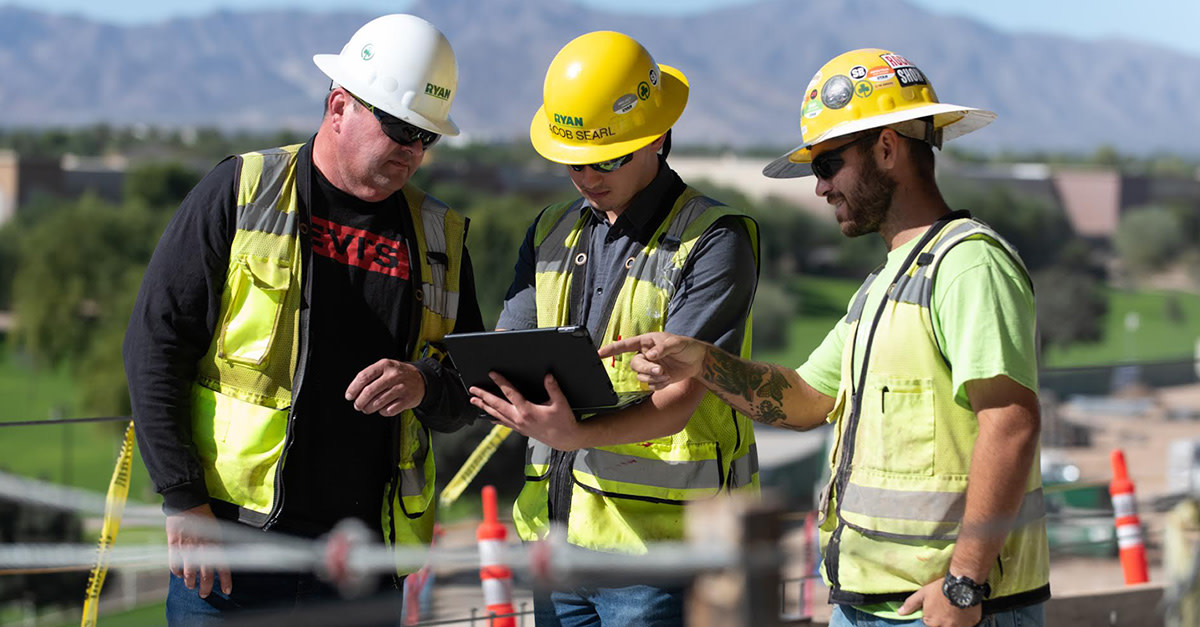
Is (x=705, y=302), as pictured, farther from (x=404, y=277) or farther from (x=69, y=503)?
(x=69, y=503)

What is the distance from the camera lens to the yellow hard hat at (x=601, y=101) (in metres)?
3.46

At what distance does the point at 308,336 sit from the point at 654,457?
3.12 feet

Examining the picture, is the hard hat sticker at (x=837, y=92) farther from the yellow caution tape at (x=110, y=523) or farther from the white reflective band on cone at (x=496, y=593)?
the white reflective band on cone at (x=496, y=593)

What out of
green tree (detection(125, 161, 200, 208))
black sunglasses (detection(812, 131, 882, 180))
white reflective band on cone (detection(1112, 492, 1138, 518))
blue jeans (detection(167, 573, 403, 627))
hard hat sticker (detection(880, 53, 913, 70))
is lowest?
blue jeans (detection(167, 573, 403, 627))

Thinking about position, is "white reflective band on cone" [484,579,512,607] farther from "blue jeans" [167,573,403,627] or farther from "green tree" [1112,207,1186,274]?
"green tree" [1112,207,1186,274]

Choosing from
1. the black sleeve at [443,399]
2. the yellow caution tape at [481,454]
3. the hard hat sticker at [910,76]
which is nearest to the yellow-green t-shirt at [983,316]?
the hard hat sticker at [910,76]

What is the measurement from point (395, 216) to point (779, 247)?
12257cm

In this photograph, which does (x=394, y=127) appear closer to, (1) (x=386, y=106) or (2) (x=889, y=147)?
Answer: (1) (x=386, y=106)

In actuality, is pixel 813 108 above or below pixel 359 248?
above

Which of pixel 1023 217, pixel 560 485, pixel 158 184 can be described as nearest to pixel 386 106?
pixel 560 485

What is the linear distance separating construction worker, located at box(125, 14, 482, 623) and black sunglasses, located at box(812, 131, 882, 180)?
41.9 inches

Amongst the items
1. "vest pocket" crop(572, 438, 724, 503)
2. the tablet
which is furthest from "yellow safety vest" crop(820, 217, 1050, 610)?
the tablet

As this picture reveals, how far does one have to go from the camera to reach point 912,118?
3.05 metres

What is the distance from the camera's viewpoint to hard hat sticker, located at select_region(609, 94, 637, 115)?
11.4ft
